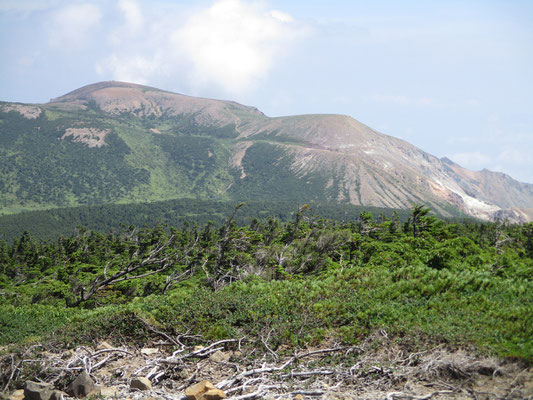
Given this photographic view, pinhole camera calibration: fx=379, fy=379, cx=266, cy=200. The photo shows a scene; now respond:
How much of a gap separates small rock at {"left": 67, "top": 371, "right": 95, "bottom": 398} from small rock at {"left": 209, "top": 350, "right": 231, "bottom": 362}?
3.10 meters

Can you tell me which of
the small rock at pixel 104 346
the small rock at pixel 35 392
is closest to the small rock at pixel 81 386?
the small rock at pixel 35 392

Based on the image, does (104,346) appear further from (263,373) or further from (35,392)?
(263,373)

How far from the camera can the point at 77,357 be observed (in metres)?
10.4

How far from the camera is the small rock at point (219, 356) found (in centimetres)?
1065

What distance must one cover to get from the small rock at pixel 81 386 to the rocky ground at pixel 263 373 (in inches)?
0.9

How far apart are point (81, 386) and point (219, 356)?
3.52m

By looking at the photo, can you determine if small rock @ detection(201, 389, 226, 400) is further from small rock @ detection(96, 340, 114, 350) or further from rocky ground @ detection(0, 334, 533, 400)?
small rock @ detection(96, 340, 114, 350)

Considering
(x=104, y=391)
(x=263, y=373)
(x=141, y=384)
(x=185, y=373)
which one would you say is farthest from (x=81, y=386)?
(x=263, y=373)

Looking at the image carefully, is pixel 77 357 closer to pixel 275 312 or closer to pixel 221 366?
pixel 221 366

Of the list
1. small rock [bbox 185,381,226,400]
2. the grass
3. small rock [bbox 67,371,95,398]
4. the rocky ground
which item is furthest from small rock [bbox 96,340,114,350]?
→ small rock [bbox 185,381,226,400]

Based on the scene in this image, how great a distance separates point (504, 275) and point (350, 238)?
886 inches

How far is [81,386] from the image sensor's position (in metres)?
9.09

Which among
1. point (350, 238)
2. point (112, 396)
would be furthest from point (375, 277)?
point (350, 238)

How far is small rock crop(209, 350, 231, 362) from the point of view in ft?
34.9
